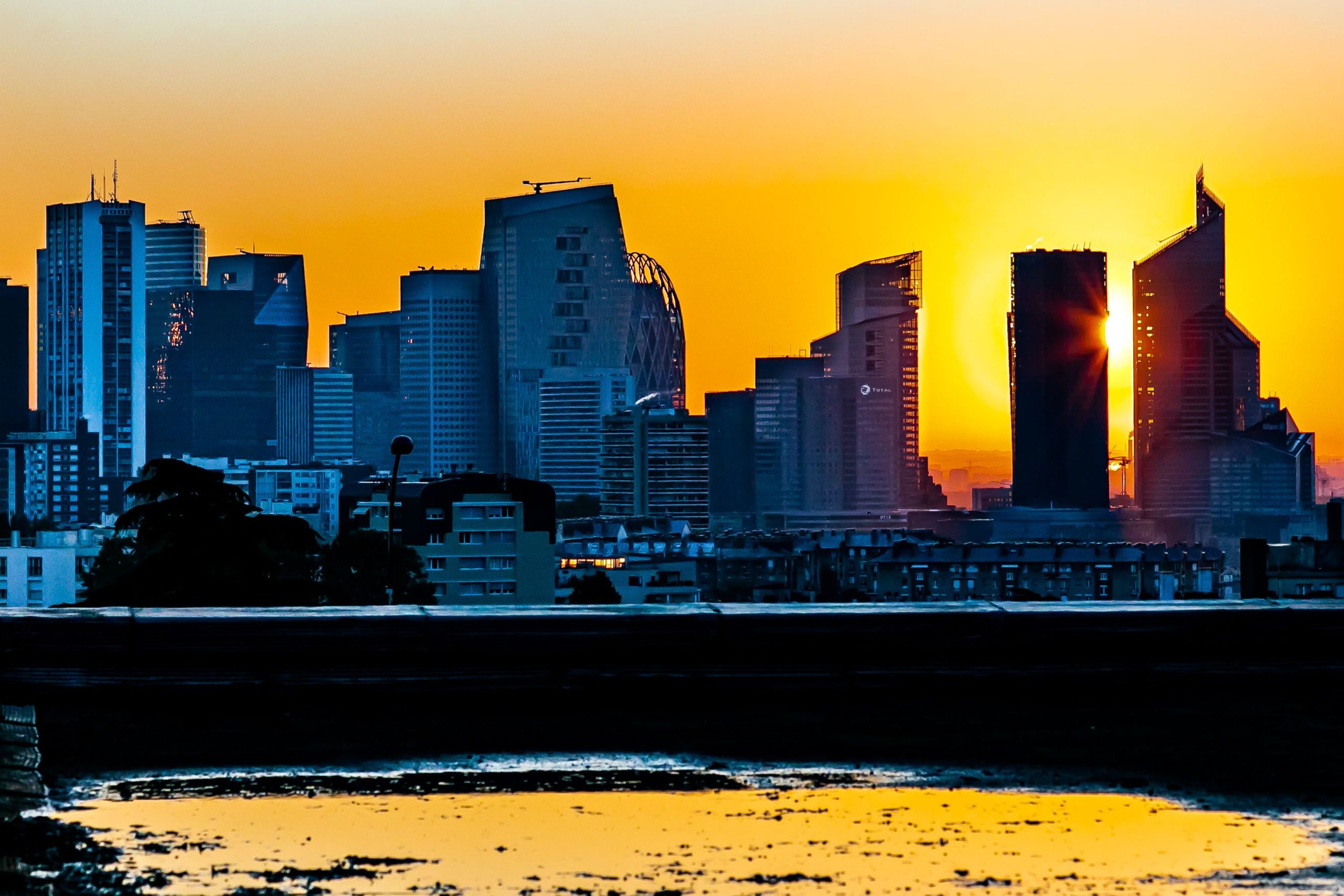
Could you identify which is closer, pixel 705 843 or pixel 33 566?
pixel 705 843

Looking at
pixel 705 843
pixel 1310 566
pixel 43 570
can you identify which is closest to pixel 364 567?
pixel 1310 566

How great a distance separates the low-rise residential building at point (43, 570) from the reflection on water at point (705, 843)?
473 feet

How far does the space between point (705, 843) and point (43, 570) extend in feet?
494

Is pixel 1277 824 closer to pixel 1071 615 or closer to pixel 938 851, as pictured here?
pixel 938 851

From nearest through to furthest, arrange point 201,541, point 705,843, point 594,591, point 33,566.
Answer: point 705,843 < point 201,541 < point 594,591 < point 33,566

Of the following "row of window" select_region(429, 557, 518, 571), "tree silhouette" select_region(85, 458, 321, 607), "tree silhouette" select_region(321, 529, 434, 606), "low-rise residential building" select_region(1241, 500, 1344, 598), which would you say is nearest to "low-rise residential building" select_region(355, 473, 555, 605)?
"row of window" select_region(429, 557, 518, 571)

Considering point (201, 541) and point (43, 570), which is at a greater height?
point (201, 541)

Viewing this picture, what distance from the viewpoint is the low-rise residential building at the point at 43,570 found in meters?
152

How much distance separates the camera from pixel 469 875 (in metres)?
9.16

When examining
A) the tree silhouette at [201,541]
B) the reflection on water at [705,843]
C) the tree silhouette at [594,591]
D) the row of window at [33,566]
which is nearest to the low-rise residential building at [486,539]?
the tree silhouette at [594,591]

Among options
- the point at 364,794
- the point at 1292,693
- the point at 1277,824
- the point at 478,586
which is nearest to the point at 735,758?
the point at 364,794

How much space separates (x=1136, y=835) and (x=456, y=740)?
3965mm

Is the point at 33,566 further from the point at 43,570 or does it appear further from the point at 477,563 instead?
the point at 477,563

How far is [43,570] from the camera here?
506ft
